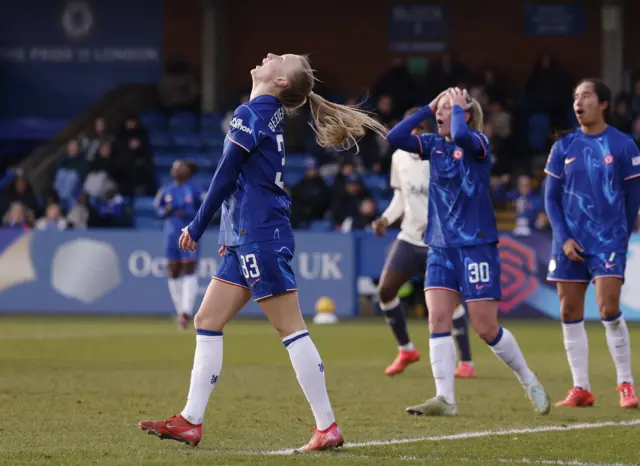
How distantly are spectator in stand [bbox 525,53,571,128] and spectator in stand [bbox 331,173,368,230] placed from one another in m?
5.10

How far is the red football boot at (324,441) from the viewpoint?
7.36m

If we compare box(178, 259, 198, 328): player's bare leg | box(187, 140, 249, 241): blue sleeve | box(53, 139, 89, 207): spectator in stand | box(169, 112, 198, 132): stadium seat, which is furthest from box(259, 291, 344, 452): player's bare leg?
box(169, 112, 198, 132): stadium seat

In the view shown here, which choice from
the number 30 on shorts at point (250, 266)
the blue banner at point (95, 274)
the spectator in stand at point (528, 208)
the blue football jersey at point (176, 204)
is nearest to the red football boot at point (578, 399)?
the number 30 on shorts at point (250, 266)

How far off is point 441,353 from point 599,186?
1.66 metres

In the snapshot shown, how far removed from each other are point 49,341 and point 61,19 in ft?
54.6

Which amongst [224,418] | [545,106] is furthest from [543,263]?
[224,418]

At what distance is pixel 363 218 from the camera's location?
70.9ft

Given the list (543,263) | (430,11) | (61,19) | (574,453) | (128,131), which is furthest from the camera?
(61,19)

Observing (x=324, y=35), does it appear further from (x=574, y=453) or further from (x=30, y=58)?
(x=574, y=453)

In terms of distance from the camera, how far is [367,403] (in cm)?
1000

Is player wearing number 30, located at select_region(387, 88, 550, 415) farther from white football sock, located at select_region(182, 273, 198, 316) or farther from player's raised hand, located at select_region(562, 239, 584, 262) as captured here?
white football sock, located at select_region(182, 273, 198, 316)

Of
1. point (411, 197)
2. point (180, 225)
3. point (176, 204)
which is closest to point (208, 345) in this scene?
point (411, 197)

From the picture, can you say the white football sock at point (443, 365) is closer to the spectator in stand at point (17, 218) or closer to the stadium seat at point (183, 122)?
the spectator in stand at point (17, 218)

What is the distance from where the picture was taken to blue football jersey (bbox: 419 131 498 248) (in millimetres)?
9117
